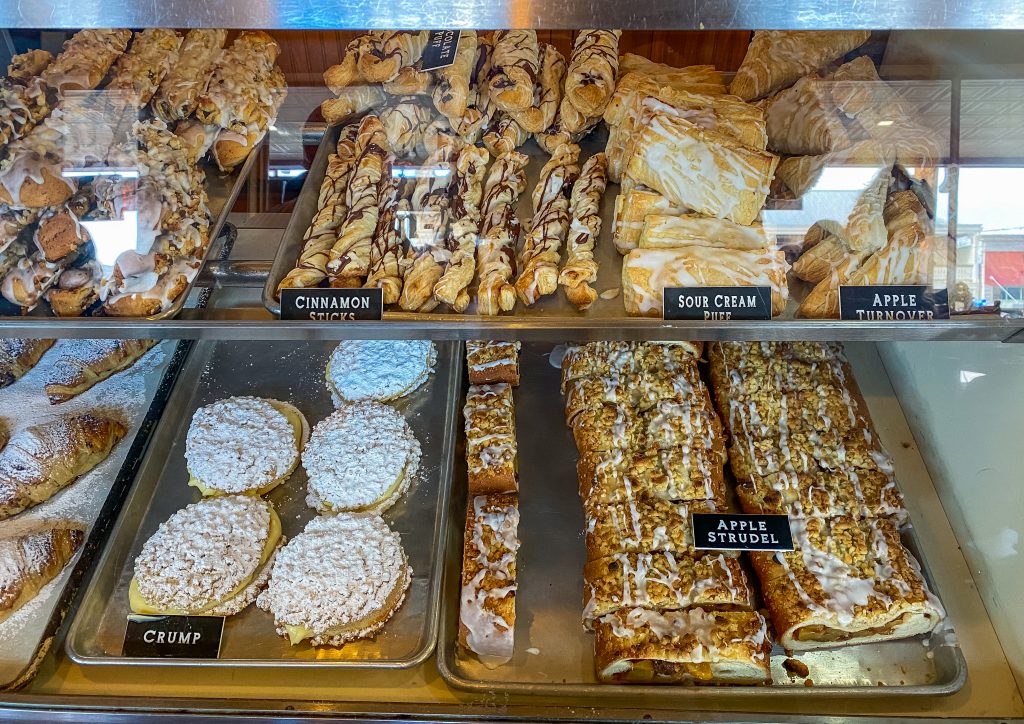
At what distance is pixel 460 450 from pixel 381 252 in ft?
2.67

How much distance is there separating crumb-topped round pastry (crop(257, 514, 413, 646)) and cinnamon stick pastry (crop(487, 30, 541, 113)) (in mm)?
1422

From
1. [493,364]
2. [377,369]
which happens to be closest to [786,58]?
[493,364]

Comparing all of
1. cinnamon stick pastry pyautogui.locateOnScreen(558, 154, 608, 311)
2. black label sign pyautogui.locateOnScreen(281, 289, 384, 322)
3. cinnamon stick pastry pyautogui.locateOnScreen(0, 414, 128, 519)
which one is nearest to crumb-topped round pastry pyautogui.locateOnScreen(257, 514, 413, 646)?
black label sign pyautogui.locateOnScreen(281, 289, 384, 322)

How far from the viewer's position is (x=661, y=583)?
2.05m

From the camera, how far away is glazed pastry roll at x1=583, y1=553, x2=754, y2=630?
2.03 m

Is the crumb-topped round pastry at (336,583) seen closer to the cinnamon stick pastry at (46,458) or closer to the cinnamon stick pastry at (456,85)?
the cinnamon stick pastry at (46,458)

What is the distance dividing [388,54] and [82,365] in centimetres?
159

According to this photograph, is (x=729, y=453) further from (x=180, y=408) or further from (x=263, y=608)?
(x=180, y=408)

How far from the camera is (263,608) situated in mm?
2201

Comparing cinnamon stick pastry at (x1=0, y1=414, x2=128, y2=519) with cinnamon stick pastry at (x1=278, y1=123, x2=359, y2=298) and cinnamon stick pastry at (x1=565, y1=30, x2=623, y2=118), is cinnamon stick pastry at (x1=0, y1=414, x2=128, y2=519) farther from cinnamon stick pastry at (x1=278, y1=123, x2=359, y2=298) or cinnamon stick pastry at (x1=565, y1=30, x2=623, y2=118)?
cinnamon stick pastry at (x1=565, y1=30, x2=623, y2=118)

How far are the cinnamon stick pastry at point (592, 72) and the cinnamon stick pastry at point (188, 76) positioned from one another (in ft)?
3.86

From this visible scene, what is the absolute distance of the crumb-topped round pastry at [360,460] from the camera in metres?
2.37

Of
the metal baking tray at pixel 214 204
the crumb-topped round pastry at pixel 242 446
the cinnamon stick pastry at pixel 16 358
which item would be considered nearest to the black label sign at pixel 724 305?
the metal baking tray at pixel 214 204

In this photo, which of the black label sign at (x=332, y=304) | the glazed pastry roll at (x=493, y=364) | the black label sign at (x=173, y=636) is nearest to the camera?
the black label sign at (x=332, y=304)
